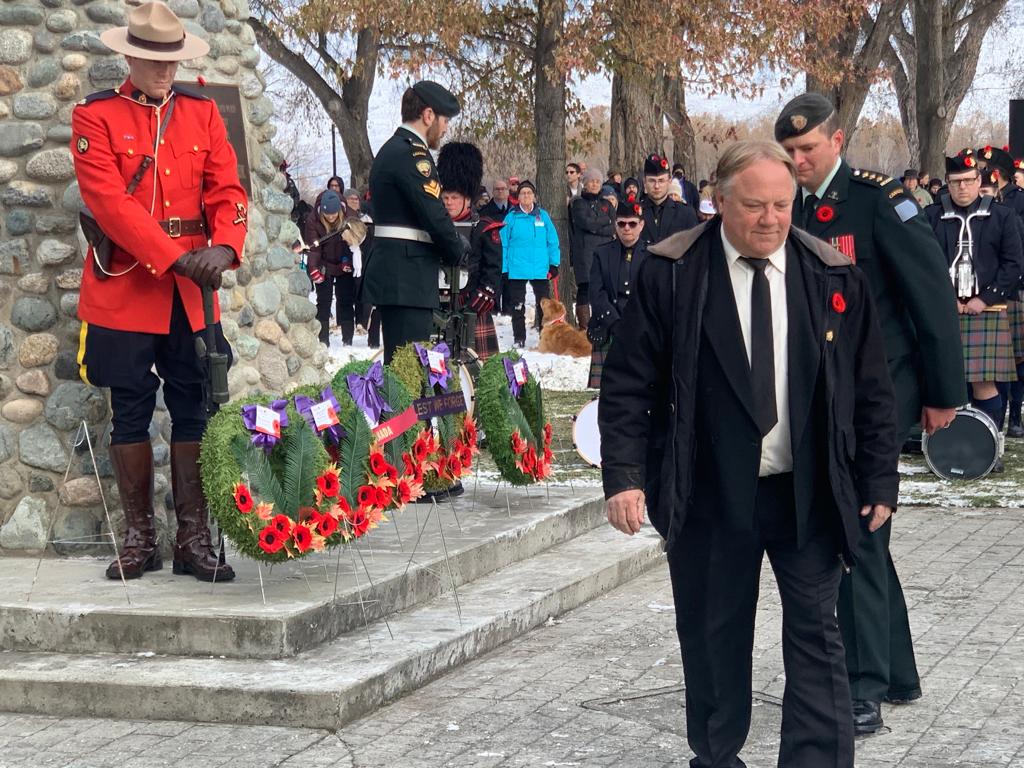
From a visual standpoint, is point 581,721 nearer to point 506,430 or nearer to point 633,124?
point 506,430

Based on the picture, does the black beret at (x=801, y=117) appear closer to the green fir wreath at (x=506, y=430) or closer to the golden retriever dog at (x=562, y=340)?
the green fir wreath at (x=506, y=430)

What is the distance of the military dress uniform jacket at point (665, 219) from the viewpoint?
1299cm

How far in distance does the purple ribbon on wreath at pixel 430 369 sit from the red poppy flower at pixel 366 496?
1.76 metres

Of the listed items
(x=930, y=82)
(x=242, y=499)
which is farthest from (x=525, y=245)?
(x=930, y=82)

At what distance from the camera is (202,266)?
654 centimetres

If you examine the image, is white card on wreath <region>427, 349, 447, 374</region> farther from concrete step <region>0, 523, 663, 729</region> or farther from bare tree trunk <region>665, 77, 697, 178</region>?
bare tree trunk <region>665, 77, 697, 178</region>

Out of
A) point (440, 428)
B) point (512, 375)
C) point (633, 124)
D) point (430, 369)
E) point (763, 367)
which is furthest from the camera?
point (633, 124)

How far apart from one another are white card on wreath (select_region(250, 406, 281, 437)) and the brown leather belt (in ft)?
2.75

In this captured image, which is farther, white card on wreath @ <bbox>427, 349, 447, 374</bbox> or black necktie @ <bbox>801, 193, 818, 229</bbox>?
white card on wreath @ <bbox>427, 349, 447, 374</bbox>

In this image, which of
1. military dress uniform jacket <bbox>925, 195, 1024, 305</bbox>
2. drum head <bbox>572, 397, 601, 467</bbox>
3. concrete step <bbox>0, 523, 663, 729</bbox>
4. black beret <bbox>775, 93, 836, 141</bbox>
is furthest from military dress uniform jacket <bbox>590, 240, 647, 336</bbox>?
black beret <bbox>775, 93, 836, 141</bbox>

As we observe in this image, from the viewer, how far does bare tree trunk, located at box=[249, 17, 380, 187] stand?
3119cm

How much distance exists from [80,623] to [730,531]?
268 cm

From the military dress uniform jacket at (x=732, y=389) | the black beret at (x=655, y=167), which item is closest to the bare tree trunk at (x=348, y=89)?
the black beret at (x=655, y=167)

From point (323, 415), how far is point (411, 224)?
251 cm
